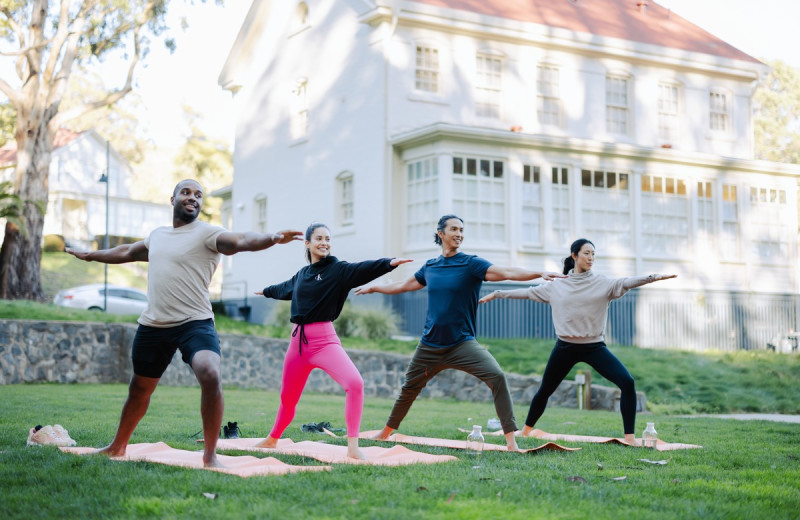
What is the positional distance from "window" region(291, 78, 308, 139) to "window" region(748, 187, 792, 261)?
43.5 feet

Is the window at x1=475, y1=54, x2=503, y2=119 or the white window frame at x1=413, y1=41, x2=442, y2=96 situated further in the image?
the window at x1=475, y1=54, x2=503, y2=119

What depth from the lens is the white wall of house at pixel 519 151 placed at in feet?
78.4

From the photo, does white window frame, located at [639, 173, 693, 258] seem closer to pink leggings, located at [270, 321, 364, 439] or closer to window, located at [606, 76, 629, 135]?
window, located at [606, 76, 629, 135]

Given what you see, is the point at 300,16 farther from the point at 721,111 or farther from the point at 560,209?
the point at 721,111

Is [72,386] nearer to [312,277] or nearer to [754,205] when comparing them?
[312,277]

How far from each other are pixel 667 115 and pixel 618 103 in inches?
70.5

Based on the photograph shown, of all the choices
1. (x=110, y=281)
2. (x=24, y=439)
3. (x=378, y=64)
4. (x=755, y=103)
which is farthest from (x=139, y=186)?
(x=24, y=439)

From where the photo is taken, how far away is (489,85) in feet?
84.8

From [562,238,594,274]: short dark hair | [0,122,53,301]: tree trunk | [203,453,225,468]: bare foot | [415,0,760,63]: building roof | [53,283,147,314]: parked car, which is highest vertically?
[415,0,760,63]: building roof

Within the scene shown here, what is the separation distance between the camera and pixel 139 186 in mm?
76562

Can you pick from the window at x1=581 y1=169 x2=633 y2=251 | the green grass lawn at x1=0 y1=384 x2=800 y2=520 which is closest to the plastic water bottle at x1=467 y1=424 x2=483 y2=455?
the green grass lawn at x1=0 y1=384 x2=800 y2=520

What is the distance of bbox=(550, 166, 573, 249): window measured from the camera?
80.5 feet

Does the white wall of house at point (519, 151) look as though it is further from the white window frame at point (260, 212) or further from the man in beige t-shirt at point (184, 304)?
the man in beige t-shirt at point (184, 304)

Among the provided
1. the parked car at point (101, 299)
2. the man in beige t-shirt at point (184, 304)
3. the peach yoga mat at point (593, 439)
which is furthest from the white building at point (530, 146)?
the man in beige t-shirt at point (184, 304)
